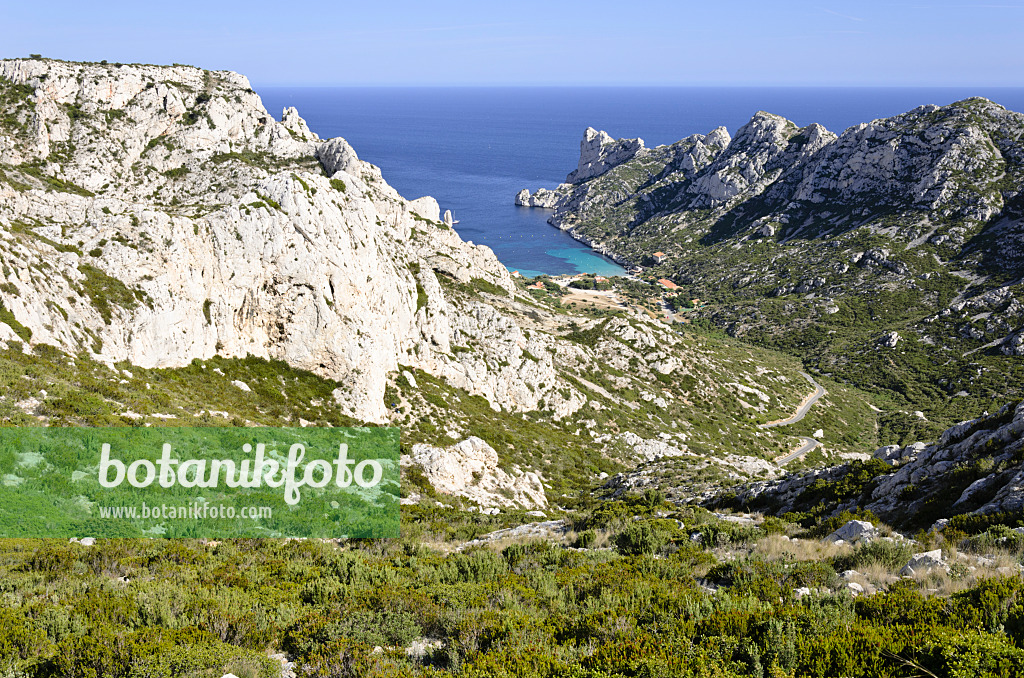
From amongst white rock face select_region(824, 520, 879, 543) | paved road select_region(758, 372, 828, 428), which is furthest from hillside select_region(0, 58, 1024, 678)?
paved road select_region(758, 372, 828, 428)

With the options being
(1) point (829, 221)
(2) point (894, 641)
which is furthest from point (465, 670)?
(1) point (829, 221)

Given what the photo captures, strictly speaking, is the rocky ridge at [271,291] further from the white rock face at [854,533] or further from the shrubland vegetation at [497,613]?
the white rock face at [854,533]

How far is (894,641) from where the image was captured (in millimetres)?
8445

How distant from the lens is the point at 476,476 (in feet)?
115

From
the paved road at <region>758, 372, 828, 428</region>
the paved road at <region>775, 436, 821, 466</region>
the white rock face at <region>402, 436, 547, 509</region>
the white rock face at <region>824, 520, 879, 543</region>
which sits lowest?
the paved road at <region>775, 436, 821, 466</region>

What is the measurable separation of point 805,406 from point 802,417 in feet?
22.0

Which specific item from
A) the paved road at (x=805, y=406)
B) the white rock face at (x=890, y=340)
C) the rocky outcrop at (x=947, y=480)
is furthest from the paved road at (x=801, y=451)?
the white rock face at (x=890, y=340)

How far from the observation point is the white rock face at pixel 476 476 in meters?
32.5

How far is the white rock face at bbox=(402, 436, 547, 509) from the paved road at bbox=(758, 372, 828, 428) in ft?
217

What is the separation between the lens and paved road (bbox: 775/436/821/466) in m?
77.1

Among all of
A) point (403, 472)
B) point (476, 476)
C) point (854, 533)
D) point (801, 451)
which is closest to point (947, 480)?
point (854, 533)

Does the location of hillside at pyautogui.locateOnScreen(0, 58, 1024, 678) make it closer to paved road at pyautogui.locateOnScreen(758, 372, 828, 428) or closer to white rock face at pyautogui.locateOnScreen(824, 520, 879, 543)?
white rock face at pyautogui.locateOnScreen(824, 520, 879, 543)

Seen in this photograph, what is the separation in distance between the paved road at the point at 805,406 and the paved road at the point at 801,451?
17.8 ft

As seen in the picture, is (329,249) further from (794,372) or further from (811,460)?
(794,372)
